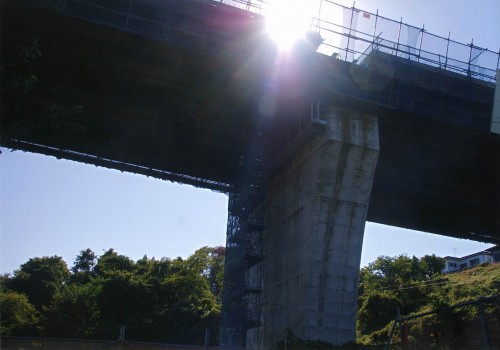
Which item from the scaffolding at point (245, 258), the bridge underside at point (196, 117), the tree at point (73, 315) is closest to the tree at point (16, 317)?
the tree at point (73, 315)

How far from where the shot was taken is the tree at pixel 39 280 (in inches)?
2393

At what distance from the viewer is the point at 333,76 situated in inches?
974

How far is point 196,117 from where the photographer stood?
27984mm

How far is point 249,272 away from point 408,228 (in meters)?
16.5

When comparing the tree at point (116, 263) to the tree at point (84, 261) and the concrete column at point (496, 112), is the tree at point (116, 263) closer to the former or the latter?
the tree at point (84, 261)

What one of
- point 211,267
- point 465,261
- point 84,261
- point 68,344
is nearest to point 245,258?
point 68,344

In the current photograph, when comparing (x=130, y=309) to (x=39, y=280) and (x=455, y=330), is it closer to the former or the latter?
(x=39, y=280)

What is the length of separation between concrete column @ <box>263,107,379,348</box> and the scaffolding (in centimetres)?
311

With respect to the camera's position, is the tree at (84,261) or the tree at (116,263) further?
the tree at (84,261)

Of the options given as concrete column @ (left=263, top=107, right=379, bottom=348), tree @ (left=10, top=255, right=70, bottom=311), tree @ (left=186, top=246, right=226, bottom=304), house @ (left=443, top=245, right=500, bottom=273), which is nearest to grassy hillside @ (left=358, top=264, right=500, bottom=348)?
concrete column @ (left=263, top=107, right=379, bottom=348)

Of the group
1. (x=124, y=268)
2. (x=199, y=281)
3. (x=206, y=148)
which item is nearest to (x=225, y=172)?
(x=206, y=148)

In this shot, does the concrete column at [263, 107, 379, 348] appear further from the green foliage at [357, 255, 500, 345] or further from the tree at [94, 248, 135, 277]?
the tree at [94, 248, 135, 277]

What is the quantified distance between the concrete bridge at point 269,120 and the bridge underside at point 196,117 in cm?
10

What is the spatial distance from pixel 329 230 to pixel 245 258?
721 centimetres
